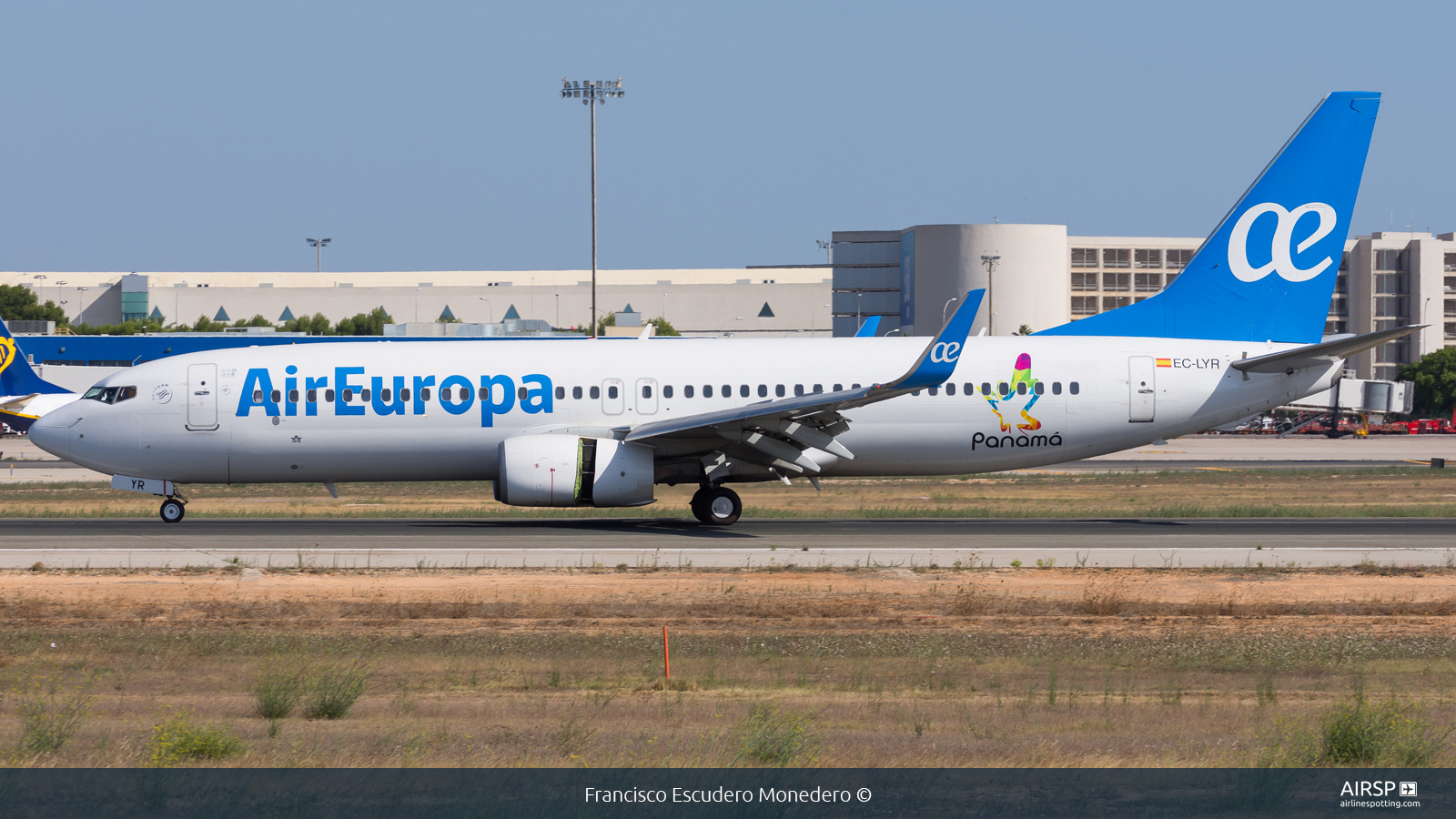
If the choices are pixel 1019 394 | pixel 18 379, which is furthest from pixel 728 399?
pixel 18 379

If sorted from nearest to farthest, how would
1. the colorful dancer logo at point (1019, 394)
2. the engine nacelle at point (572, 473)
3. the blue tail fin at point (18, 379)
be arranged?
the engine nacelle at point (572, 473) < the colorful dancer logo at point (1019, 394) < the blue tail fin at point (18, 379)

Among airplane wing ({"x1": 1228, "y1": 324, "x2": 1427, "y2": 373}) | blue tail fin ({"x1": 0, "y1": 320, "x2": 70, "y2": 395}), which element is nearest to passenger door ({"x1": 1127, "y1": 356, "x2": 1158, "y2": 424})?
airplane wing ({"x1": 1228, "y1": 324, "x2": 1427, "y2": 373})

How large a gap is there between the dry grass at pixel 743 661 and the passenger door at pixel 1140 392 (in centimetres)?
968

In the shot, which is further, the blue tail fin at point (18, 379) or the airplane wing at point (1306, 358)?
the blue tail fin at point (18, 379)

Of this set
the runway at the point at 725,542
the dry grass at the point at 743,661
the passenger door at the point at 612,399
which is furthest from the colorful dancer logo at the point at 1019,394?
the dry grass at the point at 743,661

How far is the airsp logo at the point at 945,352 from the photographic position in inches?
1059

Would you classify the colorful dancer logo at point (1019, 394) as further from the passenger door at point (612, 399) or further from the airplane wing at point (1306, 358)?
the passenger door at point (612, 399)

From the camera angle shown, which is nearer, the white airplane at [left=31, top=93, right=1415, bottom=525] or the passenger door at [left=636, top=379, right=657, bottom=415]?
the white airplane at [left=31, top=93, right=1415, bottom=525]

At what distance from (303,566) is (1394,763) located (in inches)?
692

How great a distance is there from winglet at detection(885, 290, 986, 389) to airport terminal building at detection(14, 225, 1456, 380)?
4483 inches

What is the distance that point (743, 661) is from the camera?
15.0m

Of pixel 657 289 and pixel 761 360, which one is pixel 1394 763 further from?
pixel 657 289
